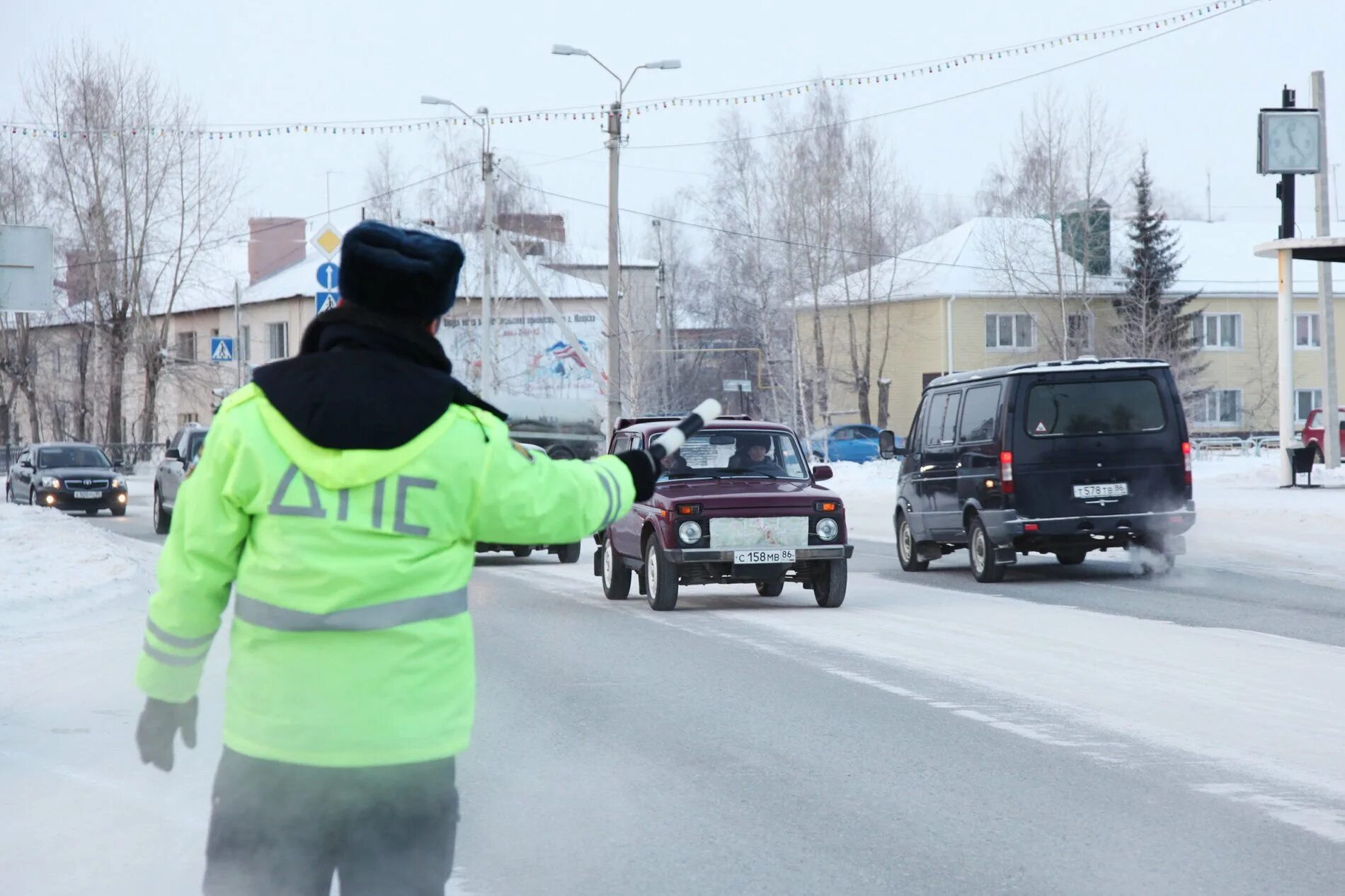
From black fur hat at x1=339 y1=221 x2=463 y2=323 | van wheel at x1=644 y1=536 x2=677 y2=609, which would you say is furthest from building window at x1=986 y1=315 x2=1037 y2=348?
black fur hat at x1=339 y1=221 x2=463 y2=323

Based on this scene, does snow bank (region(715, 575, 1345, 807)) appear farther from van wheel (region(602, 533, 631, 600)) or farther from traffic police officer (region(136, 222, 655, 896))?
traffic police officer (region(136, 222, 655, 896))

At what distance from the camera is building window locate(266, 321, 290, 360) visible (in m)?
72.3

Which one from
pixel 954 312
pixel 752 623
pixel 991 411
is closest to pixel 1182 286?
pixel 954 312

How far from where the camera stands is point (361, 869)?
316 centimetres

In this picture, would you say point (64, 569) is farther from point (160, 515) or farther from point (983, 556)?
point (160, 515)

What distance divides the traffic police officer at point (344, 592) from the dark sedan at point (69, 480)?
3190 cm

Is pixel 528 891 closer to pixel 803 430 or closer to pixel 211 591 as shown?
pixel 211 591

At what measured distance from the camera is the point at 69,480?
111 feet

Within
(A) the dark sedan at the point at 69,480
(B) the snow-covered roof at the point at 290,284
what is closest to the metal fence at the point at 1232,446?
(B) the snow-covered roof at the point at 290,284

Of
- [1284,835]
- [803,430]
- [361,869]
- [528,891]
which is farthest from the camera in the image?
[803,430]

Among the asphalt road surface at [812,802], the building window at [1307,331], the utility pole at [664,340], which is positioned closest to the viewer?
the asphalt road surface at [812,802]

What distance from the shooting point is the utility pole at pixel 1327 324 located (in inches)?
1262

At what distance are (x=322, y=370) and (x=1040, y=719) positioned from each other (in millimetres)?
6322

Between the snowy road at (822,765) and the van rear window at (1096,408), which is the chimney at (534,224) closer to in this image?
the van rear window at (1096,408)
